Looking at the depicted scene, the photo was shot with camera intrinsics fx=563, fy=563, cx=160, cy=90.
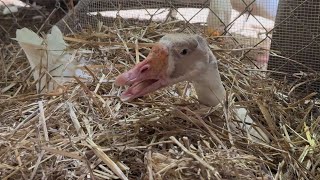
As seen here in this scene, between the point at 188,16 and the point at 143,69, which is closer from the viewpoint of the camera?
the point at 143,69

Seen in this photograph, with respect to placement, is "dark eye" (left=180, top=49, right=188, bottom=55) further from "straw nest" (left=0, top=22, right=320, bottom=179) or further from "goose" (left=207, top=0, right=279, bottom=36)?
"goose" (left=207, top=0, right=279, bottom=36)

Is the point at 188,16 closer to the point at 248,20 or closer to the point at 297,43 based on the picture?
the point at 248,20

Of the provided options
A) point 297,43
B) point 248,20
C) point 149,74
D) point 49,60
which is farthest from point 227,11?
point 149,74

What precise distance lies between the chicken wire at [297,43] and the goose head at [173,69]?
48cm

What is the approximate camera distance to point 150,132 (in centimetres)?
134

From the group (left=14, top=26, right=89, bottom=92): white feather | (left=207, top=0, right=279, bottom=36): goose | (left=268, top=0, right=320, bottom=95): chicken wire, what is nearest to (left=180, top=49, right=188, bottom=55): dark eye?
(left=14, top=26, right=89, bottom=92): white feather

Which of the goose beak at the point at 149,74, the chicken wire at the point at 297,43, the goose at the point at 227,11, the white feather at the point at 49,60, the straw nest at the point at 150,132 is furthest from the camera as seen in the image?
the goose at the point at 227,11

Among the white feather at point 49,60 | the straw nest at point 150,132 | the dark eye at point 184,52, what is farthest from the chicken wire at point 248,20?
the dark eye at point 184,52

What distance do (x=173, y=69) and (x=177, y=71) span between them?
0.02 m

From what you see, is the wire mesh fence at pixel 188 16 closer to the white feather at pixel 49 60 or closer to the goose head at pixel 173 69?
the white feather at pixel 49 60

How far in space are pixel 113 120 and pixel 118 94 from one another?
173 millimetres

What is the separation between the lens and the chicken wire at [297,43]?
185cm

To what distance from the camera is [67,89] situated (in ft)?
5.08

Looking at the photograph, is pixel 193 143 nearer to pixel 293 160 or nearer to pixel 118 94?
pixel 293 160
